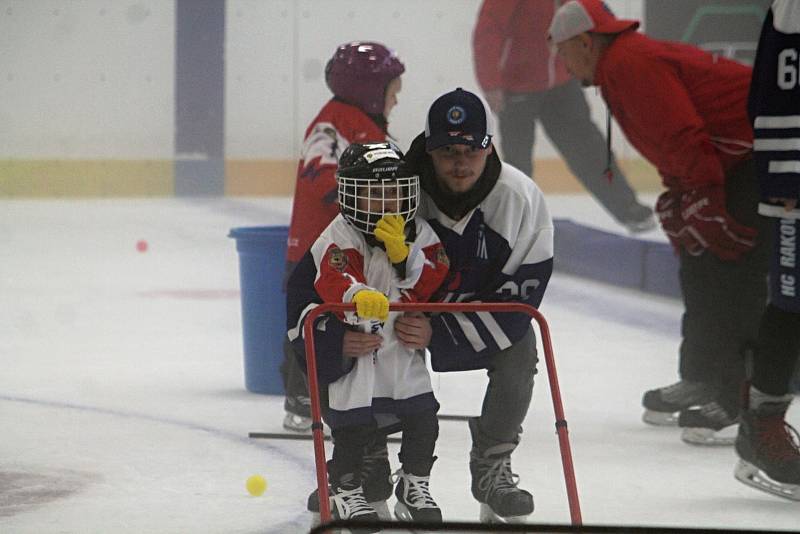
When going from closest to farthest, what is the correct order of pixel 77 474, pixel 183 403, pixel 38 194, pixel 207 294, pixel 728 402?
pixel 77 474, pixel 728 402, pixel 183 403, pixel 207 294, pixel 38 194

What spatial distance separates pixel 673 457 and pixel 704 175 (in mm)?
663

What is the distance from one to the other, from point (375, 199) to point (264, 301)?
60.3 inches

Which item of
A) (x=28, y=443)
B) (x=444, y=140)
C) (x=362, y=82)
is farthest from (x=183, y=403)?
(x=444, y=140)

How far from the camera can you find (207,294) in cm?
579

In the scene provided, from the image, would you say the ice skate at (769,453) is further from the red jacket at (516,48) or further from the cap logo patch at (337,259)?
the red jacket at (516,48)

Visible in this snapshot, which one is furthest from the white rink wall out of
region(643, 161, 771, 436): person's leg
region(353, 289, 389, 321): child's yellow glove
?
region(353, 289, 389, 321): child's yellow glove

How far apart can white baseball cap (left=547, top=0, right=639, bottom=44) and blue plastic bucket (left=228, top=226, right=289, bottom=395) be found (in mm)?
906

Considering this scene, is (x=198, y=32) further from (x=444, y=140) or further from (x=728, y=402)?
(x=444, y=140)

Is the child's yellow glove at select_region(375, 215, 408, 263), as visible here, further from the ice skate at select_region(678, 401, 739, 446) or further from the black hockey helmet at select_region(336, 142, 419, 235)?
the ice skate at select_region(678, 401, 739, 446)

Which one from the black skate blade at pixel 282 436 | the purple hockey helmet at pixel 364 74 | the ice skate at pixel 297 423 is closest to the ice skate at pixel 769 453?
the black skate blade at pixel 282 436

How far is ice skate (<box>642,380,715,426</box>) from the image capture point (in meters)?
3.56

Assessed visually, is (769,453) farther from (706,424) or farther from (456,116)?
(456,116)

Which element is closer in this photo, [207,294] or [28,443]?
[28,443]

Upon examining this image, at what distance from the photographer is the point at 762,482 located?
286 cm
